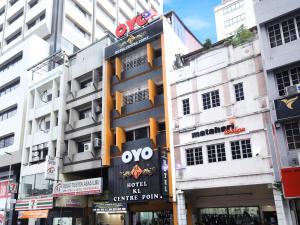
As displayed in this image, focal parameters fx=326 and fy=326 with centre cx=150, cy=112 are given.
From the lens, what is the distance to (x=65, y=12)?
165 ft

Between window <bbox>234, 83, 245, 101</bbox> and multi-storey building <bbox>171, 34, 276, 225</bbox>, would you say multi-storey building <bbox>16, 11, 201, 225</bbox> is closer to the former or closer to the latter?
multi-storey building <bbox>171, 34, 276, 225</bbox>

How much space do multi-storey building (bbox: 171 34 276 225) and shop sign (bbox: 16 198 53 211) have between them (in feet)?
47.1

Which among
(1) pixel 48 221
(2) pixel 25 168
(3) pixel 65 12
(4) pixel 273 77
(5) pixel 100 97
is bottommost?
(1) pixel 48 221

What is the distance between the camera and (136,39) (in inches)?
1272

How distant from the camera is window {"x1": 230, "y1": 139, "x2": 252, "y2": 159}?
23.7 meters

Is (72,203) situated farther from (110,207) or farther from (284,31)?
(284,31)

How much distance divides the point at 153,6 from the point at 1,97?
43.1 m

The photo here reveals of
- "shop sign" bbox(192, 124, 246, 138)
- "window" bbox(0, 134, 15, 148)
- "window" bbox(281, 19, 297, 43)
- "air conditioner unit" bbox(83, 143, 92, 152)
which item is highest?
"window" bbox(281, 19, 297, 43)

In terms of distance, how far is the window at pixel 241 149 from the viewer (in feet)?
77.7

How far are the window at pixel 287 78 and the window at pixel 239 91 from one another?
9.69ft

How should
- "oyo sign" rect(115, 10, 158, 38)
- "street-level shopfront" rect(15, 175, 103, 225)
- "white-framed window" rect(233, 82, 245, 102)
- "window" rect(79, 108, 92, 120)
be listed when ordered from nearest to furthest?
1. "white-framed window" rect(233, 82, 245, 102)
2. "street-level shopfront" rect(15, 175, 103, 225)
3. "oyo sign" rect(115, 10, 158, 38)
4. "window" rect(79, 108, 92, 120)

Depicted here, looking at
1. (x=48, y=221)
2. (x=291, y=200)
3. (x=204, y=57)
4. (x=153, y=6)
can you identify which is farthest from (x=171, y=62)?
(x=153, y=6)

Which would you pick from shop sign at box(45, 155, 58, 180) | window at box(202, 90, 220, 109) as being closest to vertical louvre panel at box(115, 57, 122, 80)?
window at box(202, 90, 220, 109)

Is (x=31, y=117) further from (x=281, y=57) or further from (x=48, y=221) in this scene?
(x=281, y=57)
